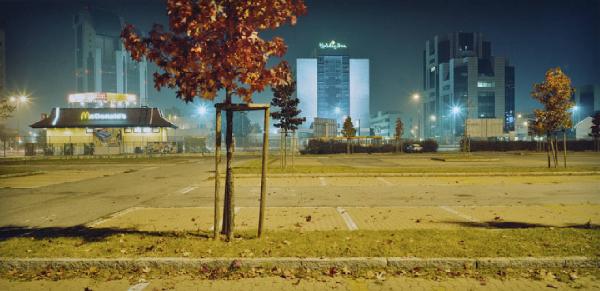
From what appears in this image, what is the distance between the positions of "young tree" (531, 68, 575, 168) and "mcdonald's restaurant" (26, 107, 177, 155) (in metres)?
48.8

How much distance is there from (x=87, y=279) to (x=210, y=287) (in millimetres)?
1893

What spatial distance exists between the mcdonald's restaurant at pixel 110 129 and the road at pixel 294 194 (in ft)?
134

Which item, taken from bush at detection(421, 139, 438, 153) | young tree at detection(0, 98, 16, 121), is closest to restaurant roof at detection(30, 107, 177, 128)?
young tree at detection(0, 98, 16, 121)

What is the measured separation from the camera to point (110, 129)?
5856 centimetres

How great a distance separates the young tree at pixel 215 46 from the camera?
663 cm

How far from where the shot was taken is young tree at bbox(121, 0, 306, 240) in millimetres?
6633

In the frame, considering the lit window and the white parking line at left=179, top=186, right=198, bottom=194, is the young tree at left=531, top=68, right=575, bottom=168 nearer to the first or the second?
the white parking line at left=179, top=186, right=198, bottom=194

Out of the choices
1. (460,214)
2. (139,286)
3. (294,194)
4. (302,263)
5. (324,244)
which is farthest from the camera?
(294,194)

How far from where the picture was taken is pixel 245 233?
25.6ft

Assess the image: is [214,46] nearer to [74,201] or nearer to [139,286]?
[139,286]

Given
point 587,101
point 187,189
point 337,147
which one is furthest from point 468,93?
point 187,189

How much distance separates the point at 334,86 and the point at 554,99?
15891 cm

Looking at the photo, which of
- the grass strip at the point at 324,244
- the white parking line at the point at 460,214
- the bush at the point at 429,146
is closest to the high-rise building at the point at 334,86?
the bush at the point at 429,146

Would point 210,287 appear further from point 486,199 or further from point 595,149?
point 595,149
